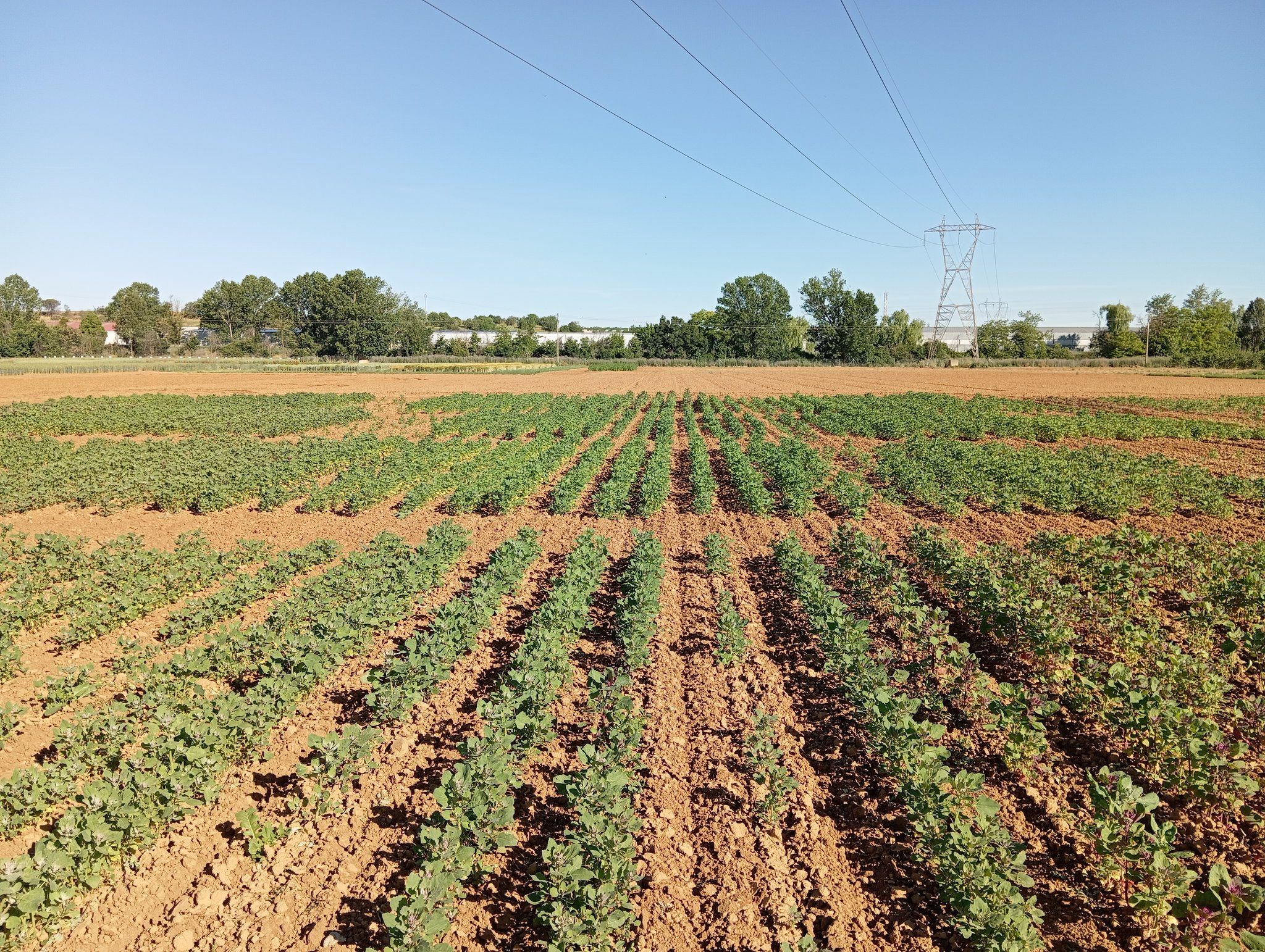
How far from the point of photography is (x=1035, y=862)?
4473 millimetres

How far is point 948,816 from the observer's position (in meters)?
4.48

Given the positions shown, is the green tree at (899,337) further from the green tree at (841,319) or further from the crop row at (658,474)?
the crop row at (658,474)

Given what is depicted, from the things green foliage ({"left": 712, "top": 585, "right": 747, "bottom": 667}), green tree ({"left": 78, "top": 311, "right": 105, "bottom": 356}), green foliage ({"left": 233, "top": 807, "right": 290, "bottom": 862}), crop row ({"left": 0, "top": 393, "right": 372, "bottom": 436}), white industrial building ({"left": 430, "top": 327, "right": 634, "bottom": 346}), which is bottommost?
green foliage ({"left": 233, "top": 807, "right": 290, "bottom": 862})

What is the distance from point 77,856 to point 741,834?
14.4 ft

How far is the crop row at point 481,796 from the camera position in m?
3.61

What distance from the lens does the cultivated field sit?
4.03 meters

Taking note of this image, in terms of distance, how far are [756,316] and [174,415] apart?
100 meters

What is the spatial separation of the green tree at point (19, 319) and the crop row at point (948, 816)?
128 meters

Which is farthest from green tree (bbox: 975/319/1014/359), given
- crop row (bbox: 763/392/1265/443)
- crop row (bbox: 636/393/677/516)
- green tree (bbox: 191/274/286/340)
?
green tree (bbox: 191/274/286/340)

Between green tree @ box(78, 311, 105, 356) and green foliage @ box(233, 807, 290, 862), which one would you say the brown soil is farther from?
green tree @ box(78, 311, 105, 356)

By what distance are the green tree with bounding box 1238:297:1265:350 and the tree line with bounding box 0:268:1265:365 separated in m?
0.21

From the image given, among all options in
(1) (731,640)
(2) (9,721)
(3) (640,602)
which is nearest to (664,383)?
(3) (640,602)

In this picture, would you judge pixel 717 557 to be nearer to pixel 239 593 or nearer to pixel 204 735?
pixel 239 593

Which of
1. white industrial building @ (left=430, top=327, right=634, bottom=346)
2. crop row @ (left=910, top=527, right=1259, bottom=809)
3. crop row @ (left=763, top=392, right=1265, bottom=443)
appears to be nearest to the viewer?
crop row @ (left=910, top=527, right=1259, bottom=809)
